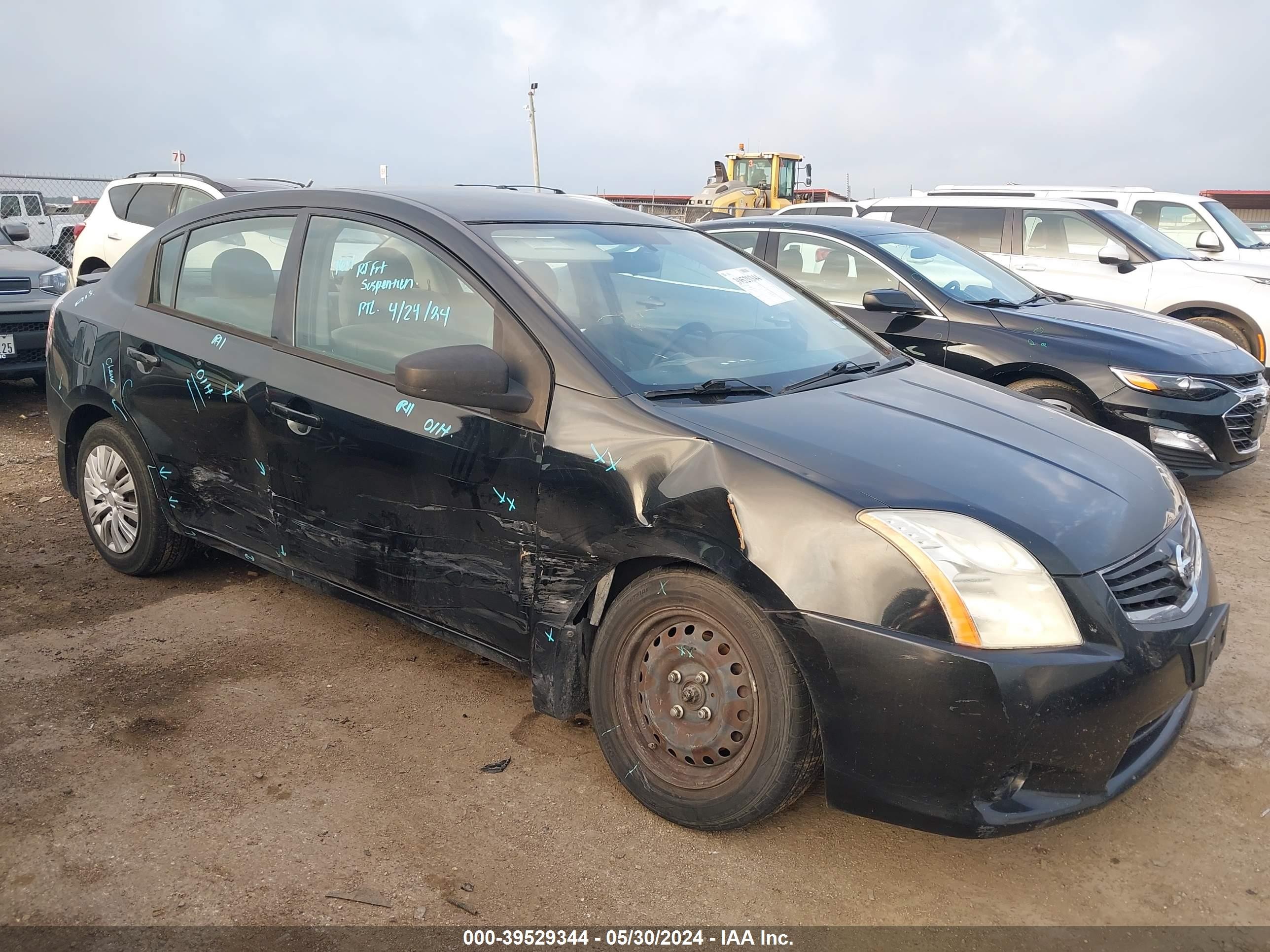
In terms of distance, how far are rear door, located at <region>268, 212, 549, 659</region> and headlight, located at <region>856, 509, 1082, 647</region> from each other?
109 cm

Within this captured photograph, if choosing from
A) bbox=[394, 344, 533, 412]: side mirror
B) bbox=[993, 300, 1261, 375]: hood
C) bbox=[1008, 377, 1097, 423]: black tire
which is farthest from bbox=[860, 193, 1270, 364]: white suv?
bbox=[394, 344, 533, 412]: side mirror

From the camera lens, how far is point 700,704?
8.86 ft

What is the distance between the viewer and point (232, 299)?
3.88 meters

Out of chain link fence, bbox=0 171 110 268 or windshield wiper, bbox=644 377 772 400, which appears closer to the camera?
windshield wiper, bbox=644 377 772 400

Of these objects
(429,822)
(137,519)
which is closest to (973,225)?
(137,519)

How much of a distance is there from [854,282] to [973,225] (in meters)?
3.62

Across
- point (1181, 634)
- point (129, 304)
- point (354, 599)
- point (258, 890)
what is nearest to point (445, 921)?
point (258, 890)

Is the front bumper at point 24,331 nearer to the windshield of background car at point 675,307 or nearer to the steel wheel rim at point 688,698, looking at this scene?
the windshield of background car at point 675,307

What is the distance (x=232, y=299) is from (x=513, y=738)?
199 centimetres

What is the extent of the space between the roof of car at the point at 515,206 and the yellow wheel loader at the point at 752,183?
22.5m

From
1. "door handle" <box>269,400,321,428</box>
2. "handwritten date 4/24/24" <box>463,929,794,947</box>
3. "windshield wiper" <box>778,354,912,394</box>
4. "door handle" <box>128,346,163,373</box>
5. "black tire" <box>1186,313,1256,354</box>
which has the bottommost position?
"handwritten date 4/24/24" <box>463,929,794,947</box>

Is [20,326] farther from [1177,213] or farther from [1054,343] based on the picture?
[1177,213]

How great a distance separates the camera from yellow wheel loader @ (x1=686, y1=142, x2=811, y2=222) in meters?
26.8

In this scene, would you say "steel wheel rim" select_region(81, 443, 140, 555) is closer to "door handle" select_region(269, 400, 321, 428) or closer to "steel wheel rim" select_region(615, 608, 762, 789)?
"door handle" select_region(269, 400, 321, 428)
